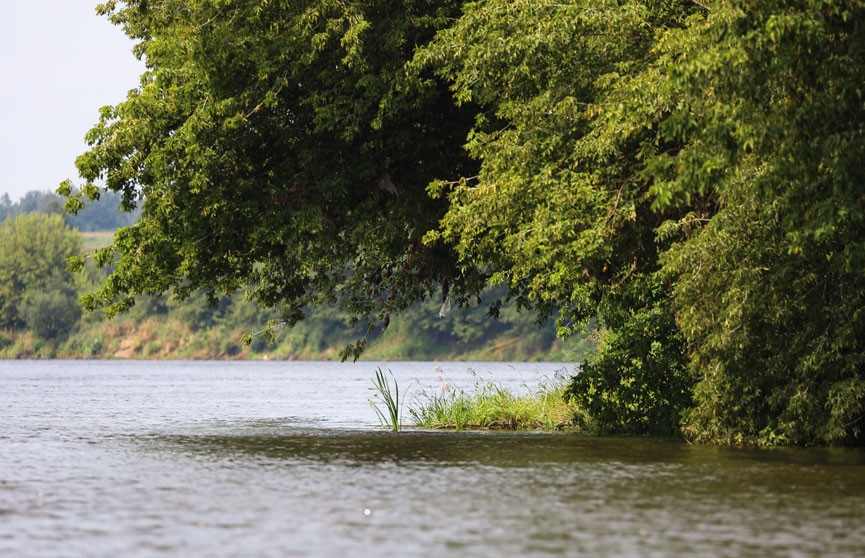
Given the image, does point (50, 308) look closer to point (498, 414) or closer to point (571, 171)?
point (498, 414)

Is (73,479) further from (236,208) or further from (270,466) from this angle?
(236,208)

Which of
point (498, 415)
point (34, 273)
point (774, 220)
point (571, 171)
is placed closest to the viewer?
point (774, 220)

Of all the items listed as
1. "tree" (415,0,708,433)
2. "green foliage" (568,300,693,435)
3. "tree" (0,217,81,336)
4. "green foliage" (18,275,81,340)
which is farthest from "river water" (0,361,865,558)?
"tree" (0,217,81,336)

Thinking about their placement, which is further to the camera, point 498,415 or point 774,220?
point 498,415

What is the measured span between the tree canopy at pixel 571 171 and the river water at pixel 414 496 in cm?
195

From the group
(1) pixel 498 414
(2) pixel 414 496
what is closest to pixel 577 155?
(1) pixel 498 414

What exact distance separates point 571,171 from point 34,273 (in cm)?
12995

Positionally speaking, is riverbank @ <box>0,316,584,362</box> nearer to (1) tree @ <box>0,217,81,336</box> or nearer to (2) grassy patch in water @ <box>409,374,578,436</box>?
(1) tree @ <box>0,217,81,336</box>

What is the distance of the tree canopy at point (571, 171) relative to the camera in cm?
1866

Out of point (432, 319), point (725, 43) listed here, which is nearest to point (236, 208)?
point (725, 43)

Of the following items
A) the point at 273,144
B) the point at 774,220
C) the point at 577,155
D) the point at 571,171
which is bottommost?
the point at 774,220

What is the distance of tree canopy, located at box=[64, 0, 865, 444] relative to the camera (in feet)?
61.2

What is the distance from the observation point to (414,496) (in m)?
16.5

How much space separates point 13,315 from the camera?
14200 centimetres
